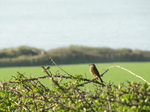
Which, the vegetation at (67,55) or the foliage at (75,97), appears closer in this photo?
the foliage at (75,97)

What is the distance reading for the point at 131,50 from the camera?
16.9m

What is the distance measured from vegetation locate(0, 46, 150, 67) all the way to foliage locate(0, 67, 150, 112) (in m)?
12.0

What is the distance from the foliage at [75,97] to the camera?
2.75 metres

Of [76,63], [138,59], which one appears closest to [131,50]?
[138,59]

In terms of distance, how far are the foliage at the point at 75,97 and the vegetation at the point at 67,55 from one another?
1199cm

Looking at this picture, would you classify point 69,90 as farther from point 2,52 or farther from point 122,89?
point 2,52

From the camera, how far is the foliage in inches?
108

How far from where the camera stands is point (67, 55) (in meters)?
16.4

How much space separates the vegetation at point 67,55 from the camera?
1583cm

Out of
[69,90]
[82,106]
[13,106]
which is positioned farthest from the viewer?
[13,106]

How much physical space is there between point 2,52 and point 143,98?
A: 47.9 ft

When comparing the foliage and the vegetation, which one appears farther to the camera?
the vegetation

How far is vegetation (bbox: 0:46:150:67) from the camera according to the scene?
15.8m

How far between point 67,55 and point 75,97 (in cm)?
1340
